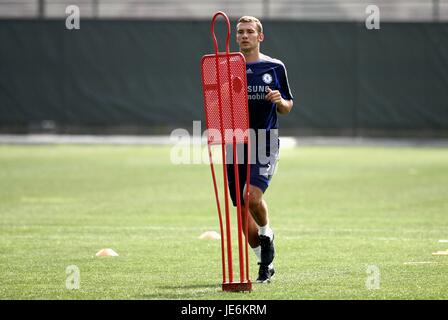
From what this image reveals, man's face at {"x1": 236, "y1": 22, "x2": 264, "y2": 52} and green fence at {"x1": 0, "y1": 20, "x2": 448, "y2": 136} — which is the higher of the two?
green fence at {"x1": 0, "y1": 20, "x2": 448, "y2": 136}

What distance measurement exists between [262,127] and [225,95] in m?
1.03

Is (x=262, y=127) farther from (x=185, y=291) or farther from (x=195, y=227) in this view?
(x=195, y=227)

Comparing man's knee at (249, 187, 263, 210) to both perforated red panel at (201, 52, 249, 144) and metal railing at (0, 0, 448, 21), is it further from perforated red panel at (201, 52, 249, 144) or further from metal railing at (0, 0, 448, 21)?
metal railing at (0, 0, 448, 21)

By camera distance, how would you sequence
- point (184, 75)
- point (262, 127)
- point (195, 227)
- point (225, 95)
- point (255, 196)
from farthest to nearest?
point (184, 75) < point (195, 227) < point (262, 127) < point (255, 196) < point (225, 95)

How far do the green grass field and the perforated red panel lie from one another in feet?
4.24

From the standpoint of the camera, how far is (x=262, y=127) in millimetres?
9414

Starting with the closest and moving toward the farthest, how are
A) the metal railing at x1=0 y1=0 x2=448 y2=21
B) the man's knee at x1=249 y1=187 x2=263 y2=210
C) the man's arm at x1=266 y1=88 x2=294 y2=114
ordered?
the man's arm at x1=266 y1=88 x2=294 y2=114 < the man's knee at x1=249 y1=187 x2=263 y2=210 < the metal railing at x1=0 y1=0 x2=448 y2=21

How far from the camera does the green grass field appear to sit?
899 cm

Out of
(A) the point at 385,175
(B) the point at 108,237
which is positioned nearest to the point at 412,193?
(A) the point at 385,175

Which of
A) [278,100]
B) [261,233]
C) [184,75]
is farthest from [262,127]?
[184,75]

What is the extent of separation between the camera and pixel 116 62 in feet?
105

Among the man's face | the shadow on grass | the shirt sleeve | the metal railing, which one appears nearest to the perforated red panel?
the man's face

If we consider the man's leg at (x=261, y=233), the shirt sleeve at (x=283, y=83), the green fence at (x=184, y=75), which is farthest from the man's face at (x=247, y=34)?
the green fence at (x=184, y=75)

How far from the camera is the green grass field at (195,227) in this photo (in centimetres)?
899
